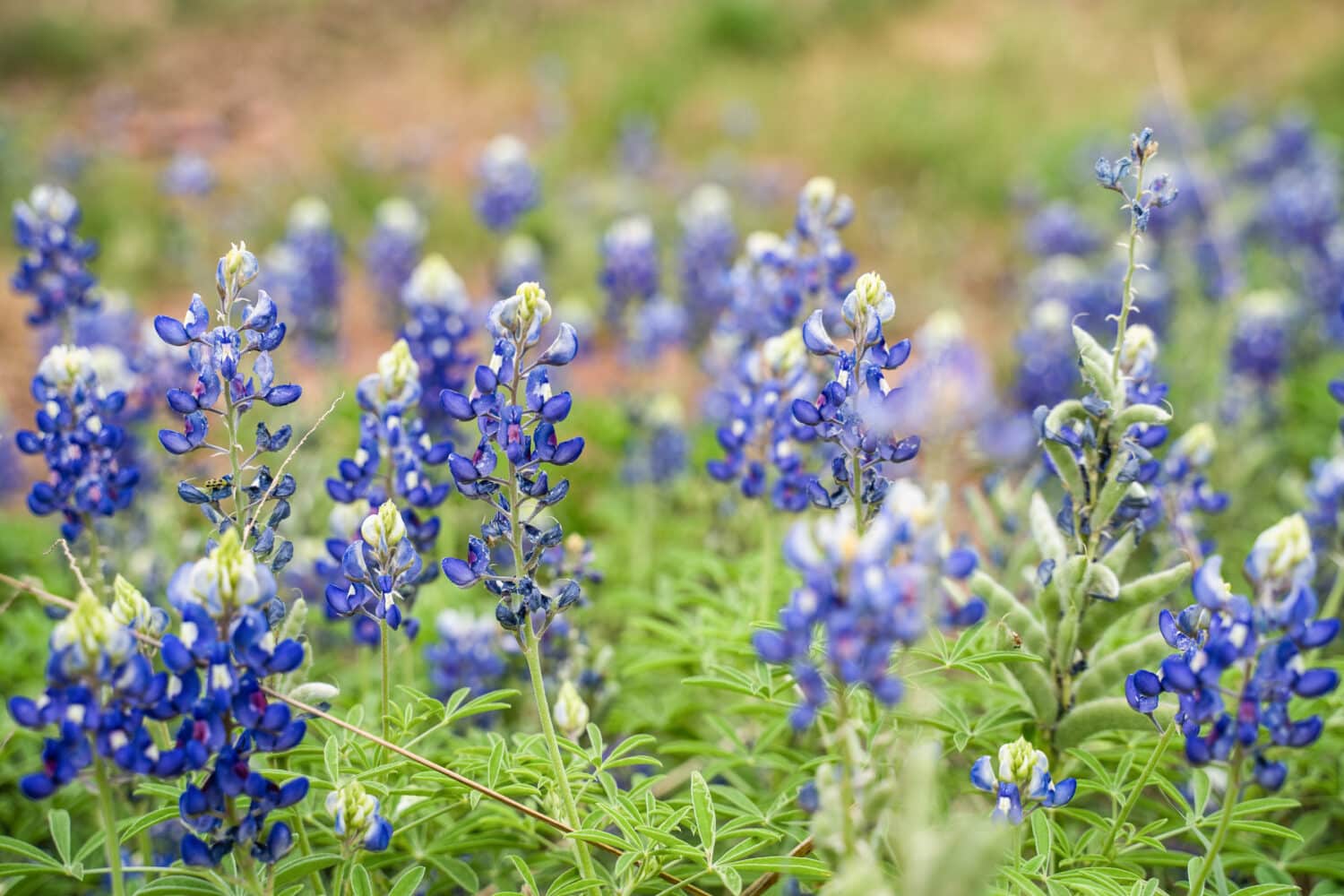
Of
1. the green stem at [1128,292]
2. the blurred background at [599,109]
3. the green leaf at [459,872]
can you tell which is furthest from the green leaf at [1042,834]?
the blurred background at [599,109]

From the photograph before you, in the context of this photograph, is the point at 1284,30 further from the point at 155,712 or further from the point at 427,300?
the point at 155,712

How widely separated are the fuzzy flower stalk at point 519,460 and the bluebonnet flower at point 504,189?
3.48 meters

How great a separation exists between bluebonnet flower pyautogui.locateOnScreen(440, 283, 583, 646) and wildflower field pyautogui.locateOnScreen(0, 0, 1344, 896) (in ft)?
0.03

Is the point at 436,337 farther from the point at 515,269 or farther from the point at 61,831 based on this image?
the point at 515,269

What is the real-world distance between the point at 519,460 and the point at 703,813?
781 mm

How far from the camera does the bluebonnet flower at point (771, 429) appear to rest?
10.0 feet

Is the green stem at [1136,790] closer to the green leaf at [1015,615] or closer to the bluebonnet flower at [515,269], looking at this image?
the green leaf at [1015,615]

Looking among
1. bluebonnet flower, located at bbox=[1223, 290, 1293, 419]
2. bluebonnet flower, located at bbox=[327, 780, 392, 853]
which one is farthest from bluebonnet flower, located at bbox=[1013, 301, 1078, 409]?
bluebonnet flower, located at bbox=[327, 780, 392, 853]

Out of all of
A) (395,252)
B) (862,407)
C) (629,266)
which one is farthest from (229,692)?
(395,252)

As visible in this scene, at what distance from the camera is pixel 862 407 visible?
225 cm

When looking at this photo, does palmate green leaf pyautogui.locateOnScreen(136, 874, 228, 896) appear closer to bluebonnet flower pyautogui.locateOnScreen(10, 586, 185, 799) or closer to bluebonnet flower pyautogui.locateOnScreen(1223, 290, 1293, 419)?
bluebonnet flower pyautogui.locateOnScreen(10, 586, 185, 799)

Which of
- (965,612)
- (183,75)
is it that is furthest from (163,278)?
(965,612)

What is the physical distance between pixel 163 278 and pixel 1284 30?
11.3m

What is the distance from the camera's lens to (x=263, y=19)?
13.8 metres
